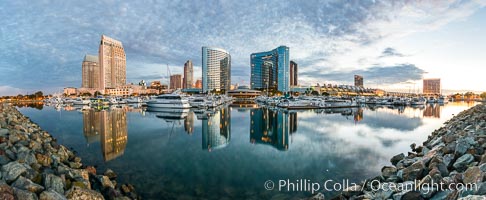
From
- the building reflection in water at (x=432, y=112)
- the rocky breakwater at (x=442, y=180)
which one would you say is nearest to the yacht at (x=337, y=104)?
the building reflection in water at (x=432, y=112)

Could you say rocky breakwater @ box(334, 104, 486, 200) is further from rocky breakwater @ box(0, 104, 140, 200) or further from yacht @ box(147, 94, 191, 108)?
yacht @ box(147, 94, 191, 108)

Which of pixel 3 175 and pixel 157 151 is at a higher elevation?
pixel 3 175

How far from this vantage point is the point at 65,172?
325 inches

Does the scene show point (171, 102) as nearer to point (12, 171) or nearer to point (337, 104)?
point (337, 104)

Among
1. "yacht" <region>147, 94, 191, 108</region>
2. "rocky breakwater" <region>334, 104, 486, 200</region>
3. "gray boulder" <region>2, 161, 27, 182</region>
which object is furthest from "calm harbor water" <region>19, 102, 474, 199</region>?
"yacht" <region>147, 94, 191, 108</region>

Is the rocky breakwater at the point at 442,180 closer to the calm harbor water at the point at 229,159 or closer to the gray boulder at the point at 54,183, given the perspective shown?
the calm harbor water at the point at 229,159

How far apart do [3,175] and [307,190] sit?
32.7ft

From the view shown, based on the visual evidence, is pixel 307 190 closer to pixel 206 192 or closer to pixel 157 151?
pixel 206 192

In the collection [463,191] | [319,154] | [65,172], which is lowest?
Answer: [319,154]

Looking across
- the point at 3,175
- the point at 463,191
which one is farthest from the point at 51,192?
the point at 463,191

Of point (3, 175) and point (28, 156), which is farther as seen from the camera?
point (28, 156)

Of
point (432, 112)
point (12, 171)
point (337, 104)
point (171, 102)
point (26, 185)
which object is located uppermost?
point (171, 102)

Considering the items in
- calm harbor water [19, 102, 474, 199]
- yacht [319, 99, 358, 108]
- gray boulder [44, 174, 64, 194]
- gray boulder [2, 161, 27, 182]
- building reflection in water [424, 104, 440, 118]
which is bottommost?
building reflection in water [424, 104, 440, 118]

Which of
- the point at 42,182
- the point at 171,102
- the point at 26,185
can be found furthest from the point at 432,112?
the point at 26,185
